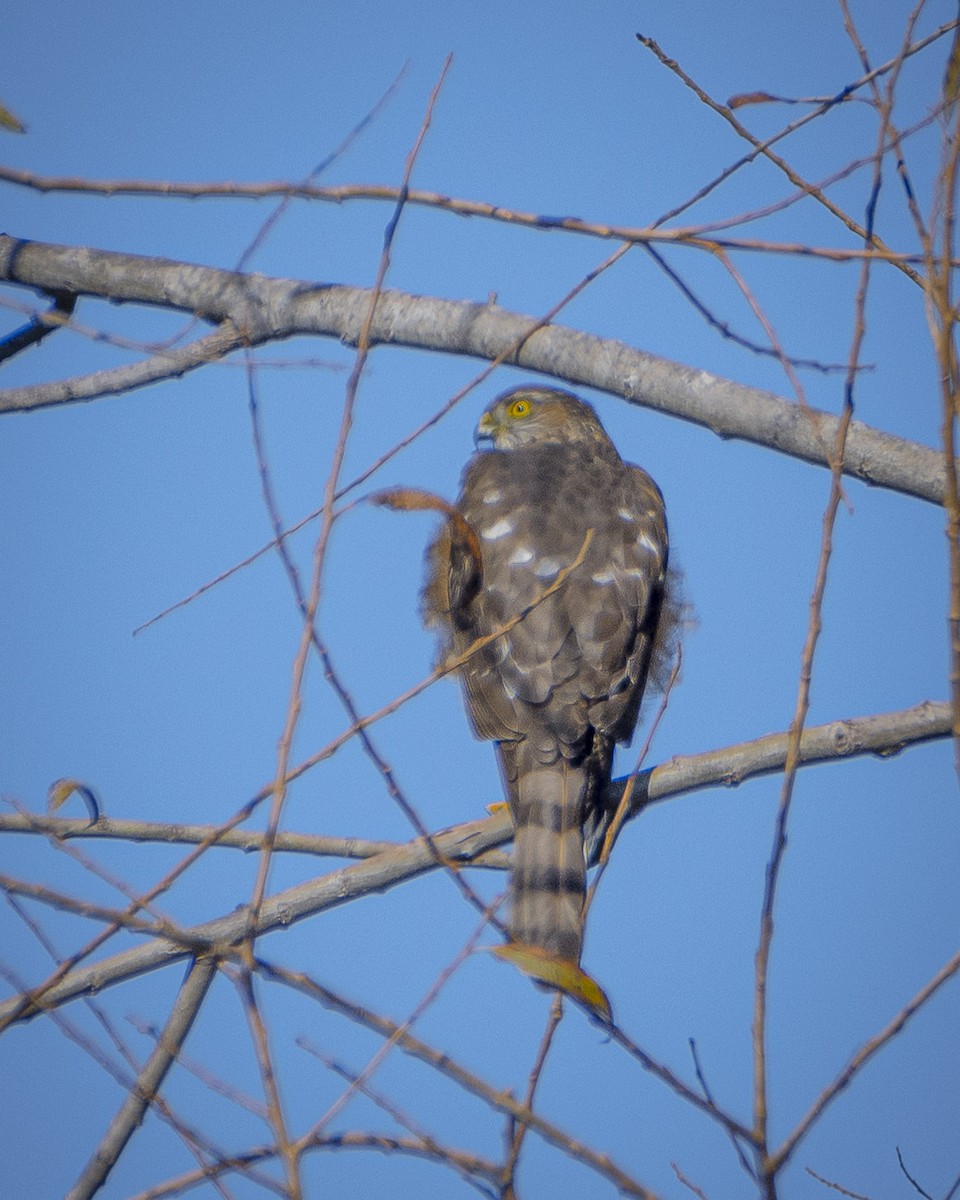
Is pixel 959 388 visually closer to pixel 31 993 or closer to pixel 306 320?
pixel 31 993

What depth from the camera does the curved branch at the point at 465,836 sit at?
3.06 m

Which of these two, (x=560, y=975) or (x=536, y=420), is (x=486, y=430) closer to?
(x=536, y=420)

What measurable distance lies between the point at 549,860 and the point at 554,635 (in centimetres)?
74

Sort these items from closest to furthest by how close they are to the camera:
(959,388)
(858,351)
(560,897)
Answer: (959,388) → (858,351) → (560,897)

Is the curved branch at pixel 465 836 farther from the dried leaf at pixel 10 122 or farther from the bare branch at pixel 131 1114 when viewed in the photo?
the dried leaf at pixel 10 122

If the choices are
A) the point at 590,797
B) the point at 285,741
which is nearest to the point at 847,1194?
the point at 590,797

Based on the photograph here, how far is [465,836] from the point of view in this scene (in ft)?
11.7

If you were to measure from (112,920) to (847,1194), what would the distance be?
6.55 feet

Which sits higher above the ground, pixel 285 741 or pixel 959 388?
Answer: pixel 959 388

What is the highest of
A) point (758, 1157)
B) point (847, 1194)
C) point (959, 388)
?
point (959, 388)

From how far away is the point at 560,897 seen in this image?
3.47 m

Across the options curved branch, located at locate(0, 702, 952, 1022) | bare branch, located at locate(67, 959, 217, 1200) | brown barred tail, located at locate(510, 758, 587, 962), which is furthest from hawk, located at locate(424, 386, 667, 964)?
bare branch, located at locate(67, 959, 217, 1200)

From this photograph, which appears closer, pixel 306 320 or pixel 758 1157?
pixel 758 1157

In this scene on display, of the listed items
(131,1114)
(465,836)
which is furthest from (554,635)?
(131,1114)
